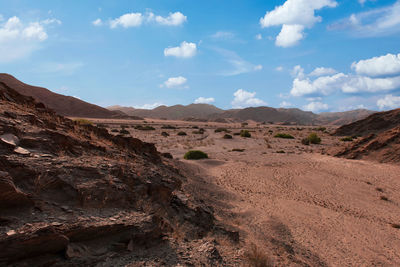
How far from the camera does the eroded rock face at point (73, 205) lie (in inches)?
140

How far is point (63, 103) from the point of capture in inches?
3455

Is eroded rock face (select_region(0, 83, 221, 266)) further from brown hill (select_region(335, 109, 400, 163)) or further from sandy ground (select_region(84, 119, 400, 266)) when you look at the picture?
brown hill (select_region(335, 109, 400, 163))

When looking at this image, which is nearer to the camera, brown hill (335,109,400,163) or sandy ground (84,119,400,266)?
sandy ground (84,119,400,266)

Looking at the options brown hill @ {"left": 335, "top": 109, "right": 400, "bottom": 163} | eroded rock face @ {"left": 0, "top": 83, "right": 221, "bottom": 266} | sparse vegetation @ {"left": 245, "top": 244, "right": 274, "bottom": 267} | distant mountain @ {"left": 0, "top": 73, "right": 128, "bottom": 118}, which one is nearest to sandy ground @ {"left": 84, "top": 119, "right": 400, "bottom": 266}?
sparse vegetation @ {"left": 245, "top": 244, "right": 274, "bottom": 267}

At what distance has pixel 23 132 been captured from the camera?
515 centimetres

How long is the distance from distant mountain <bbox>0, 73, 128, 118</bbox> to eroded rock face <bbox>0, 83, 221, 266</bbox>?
83531mm

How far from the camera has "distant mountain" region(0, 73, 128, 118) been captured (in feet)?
269

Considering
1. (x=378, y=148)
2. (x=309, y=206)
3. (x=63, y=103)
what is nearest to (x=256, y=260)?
(x=309, y=206)

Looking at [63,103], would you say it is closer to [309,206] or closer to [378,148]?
[378,148]

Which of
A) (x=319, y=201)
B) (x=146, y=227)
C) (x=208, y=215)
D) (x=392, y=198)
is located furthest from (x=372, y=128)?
(x=146, y=227)

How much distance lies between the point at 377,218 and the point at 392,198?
3453 mm

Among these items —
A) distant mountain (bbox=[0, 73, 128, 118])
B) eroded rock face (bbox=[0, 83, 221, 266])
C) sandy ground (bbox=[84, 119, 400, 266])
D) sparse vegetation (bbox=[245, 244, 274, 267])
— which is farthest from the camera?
distant mountain (bbox=[0, 73, 128, 118])

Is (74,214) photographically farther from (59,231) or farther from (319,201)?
(319,201)

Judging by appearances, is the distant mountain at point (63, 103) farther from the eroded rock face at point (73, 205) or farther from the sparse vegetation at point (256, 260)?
the sparse vegetation at point (256, 260)
